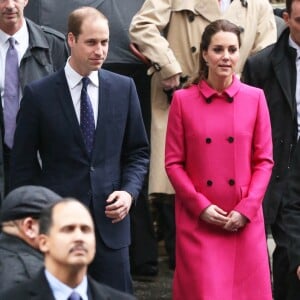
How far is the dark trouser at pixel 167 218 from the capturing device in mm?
10164

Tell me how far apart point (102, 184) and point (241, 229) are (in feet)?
A: 2.99

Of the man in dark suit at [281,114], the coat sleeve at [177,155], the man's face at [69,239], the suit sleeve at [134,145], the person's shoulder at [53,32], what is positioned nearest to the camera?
the man's face at [69,239]

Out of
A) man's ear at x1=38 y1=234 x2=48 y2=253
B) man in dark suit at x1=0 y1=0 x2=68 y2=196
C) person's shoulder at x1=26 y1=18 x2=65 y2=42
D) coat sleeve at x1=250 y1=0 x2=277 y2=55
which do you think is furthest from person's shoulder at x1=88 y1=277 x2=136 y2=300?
coat sleeve at x1=250 y1=0 x2=277 y2=55

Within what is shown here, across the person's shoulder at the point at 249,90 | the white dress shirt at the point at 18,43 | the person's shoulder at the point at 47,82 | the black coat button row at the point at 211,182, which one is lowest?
the black coat button row at the point at 211,182

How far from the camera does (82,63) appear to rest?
821 centimetres

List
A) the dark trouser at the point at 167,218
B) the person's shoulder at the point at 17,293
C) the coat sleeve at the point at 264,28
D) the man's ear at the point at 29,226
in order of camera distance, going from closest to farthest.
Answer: the person's shoulder at the point at 17,293, the man's ear at the point at 29,226, the coat sleeve at the point at 264,28, the dark trouser at the point at 167,218

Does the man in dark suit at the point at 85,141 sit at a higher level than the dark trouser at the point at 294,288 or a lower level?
higher

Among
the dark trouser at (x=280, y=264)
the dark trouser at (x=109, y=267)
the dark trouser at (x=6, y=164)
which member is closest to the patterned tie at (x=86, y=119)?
the dark trouser at (x=109, y=267)

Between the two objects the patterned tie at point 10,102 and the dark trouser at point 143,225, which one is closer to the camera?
the patterned tie at point 10,102

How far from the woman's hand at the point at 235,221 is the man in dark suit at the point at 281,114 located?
1.81 feet

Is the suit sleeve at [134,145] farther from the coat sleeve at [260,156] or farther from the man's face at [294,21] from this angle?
the man's face at [294,21]

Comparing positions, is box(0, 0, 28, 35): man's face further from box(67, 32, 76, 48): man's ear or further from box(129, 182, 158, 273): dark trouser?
box(129, 182, 158, 273): dark trouser

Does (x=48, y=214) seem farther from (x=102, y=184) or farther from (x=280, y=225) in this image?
(x=280, y=225)

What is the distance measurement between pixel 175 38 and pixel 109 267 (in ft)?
7.19
